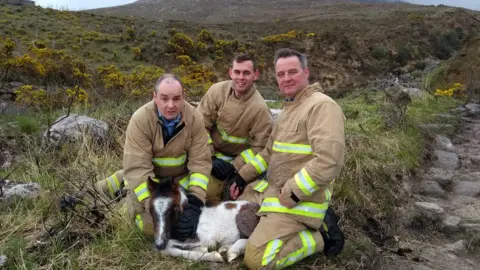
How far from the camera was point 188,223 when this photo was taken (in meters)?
3.75

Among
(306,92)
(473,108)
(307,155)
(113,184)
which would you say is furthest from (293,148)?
(473,108)

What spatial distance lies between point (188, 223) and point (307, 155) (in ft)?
4.02

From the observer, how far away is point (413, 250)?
453 centimetres

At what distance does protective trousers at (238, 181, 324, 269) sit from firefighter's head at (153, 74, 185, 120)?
1310mm

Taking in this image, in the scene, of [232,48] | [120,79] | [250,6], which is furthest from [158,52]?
[250,6]

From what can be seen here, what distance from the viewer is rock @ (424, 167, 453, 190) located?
6.30 metres

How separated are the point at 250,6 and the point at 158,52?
63540 millimetres

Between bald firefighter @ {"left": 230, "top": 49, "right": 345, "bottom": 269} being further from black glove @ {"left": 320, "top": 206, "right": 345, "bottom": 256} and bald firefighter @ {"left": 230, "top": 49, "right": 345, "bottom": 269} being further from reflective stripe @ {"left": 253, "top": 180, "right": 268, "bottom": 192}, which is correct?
reflective stripe @ {"left": 253, "top": 180, "right": 268, "bottom": 192}

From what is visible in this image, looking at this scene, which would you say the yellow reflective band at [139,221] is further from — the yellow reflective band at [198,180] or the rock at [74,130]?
the rock at [74,130]

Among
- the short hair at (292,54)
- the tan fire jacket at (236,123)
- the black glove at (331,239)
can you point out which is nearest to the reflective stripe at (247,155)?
the tan fire jacket at (236,123)

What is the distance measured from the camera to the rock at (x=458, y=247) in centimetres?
452

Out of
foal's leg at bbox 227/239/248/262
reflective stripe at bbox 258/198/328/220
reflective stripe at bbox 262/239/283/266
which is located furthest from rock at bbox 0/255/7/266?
reflective stripe at bbox 258/198/328/220

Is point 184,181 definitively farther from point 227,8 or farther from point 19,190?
point 227,8

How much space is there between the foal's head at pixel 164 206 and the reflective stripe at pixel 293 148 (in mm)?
1002
